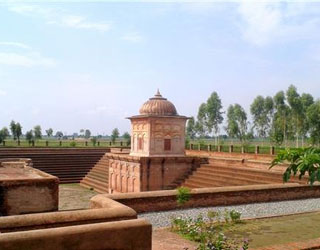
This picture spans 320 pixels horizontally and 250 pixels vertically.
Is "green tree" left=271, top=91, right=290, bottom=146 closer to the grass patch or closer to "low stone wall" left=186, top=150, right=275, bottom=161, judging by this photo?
"low stone wall" left=186, top=150, right=275, bottom=161

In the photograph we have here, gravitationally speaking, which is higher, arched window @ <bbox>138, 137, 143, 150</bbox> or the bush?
arched window @ <bbox>138, 137, 143, 150</bbox>

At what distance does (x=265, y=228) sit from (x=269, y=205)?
2.86m

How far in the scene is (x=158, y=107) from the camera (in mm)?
22672

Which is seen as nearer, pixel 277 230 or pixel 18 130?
pixel 277 230

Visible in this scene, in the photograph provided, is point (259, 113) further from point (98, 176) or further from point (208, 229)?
point (208, 229)

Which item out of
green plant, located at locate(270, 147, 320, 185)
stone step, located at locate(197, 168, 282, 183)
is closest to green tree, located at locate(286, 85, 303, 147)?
stone step, located at locate(197, 168, 282, 183)

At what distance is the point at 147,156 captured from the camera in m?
21.7

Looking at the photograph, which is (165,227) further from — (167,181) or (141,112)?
(141,112)

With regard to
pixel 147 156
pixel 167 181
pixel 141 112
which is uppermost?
pixel 141 112

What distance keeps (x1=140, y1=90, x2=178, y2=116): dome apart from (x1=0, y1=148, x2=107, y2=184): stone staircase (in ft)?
33.2

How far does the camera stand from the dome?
22.6m

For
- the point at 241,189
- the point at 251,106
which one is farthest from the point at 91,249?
the point at 251,106

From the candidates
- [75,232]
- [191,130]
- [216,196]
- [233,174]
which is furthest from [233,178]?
[191,130]

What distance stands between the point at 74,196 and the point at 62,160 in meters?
10.7
